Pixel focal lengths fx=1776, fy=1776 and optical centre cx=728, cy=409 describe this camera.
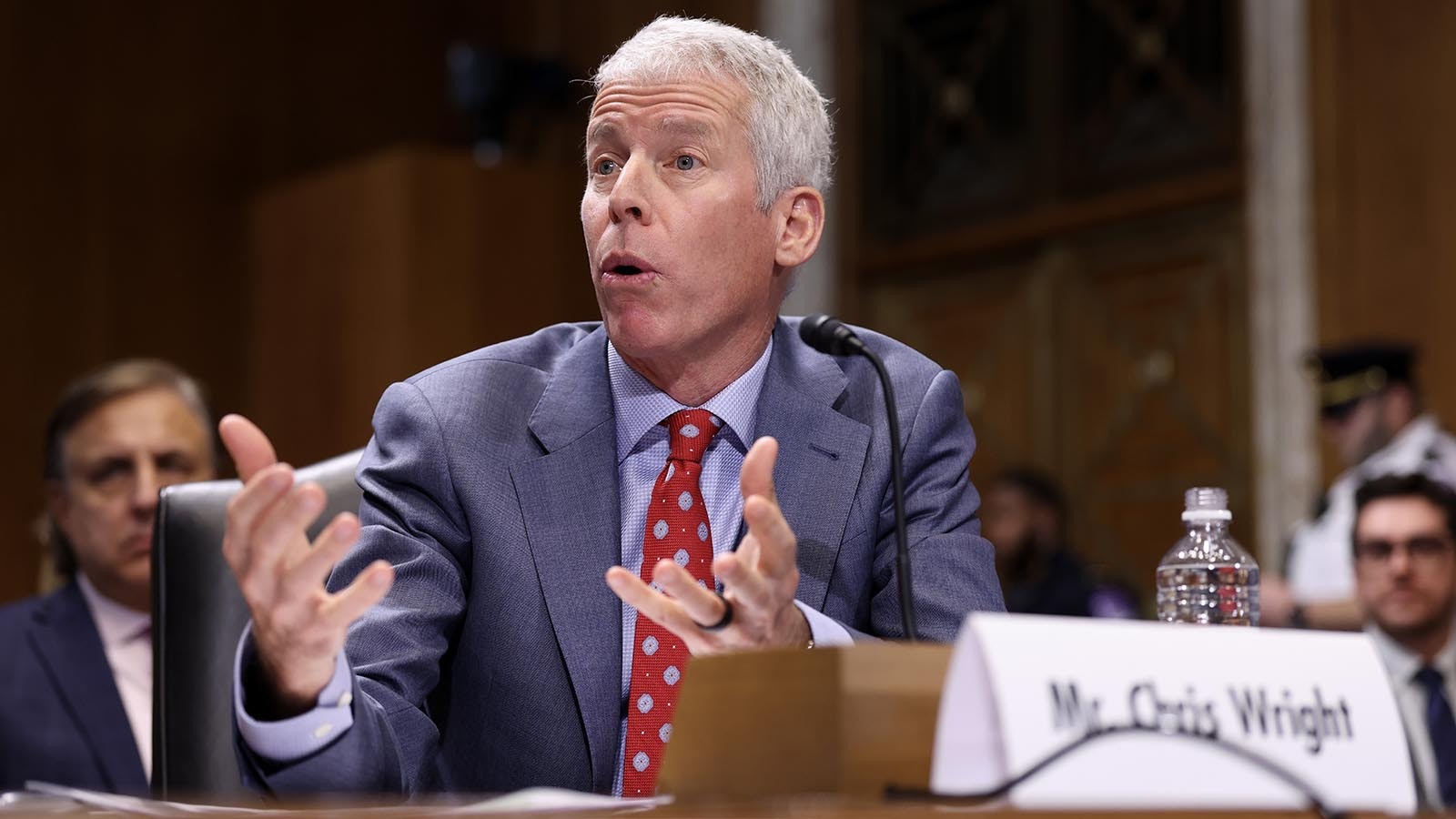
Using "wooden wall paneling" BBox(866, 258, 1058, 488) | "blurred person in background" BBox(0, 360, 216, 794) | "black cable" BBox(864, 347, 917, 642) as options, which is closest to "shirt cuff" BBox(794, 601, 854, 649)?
"black cable" BBox(864, 347, 917, 642)

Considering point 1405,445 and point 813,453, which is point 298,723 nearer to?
point 813,453

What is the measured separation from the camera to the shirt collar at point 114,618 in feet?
9.64

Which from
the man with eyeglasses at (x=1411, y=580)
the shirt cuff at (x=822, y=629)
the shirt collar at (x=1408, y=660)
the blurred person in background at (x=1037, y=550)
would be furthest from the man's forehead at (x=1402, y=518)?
the shirt cuff at (x=822, y=629)

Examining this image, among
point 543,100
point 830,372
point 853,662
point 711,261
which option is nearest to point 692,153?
point 711,261

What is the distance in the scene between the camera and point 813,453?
5.90ft

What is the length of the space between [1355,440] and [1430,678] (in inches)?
49.6

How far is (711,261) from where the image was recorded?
1.83 m

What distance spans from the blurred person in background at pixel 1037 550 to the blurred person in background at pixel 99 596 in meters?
3.15

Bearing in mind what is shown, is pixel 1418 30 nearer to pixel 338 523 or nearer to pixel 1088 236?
pixel 1088 236

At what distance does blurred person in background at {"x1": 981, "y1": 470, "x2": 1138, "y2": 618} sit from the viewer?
5.58m

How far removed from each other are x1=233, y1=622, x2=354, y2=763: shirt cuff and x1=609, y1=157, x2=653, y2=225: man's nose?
2.14 feet

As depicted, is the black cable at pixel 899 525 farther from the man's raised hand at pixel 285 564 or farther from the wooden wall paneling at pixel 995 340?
the wooden wall paneling at pixel 995 340

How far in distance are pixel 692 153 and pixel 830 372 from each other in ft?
0.94

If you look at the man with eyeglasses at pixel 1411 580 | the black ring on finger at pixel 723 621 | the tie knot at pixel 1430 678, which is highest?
the black ring on finger at pixel 723 621
